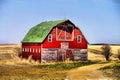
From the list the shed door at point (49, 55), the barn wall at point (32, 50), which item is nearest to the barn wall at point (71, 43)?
the shed door at point (49, 55)

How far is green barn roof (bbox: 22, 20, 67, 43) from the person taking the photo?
176 ft

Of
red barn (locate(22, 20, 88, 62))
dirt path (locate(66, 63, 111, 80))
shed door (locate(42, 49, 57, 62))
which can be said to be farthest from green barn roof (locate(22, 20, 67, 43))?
dirt path (locate(66, 63, 111, 80))

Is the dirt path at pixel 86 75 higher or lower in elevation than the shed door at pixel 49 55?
lower

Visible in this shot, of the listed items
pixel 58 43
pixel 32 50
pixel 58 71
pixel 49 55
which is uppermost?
pixel 58 43

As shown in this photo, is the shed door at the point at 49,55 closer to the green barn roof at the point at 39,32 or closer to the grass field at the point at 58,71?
the green barn roof at the point at 39,32

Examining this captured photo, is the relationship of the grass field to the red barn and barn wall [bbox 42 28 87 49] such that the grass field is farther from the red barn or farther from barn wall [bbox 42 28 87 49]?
barn wall [bbox 42 28 87 49]

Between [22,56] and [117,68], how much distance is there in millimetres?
28378

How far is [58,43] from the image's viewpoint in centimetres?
5378

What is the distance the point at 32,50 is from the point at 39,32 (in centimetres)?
321

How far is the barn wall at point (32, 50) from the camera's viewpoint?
53.2 metres

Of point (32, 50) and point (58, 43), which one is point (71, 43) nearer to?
point (58, 43)

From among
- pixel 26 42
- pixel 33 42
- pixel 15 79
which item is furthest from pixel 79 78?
pixel 26 42

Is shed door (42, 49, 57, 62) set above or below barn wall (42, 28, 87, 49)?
below

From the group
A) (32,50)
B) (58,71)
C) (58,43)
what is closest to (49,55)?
(58,43)
